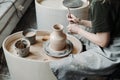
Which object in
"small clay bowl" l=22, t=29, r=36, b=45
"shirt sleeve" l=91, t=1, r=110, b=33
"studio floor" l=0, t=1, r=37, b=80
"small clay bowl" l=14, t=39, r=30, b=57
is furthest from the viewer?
"studio floor" l=0, t=1, r=37, b=80

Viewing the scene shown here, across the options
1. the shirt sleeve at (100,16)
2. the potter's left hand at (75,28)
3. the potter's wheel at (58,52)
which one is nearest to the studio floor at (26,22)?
the potter's wheel at (58,52)

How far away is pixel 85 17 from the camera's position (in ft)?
6.39

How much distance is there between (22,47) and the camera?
4.75ft

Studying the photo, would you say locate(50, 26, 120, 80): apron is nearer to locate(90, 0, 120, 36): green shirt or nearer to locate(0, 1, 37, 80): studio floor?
locate(90, 0, 120, 36): green shirt

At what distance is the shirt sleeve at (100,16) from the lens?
112 centimetres

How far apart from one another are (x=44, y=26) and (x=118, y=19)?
937mm

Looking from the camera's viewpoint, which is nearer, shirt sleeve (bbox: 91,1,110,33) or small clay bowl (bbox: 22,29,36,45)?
shirt sleeve (bbox: 91,1,110,33)

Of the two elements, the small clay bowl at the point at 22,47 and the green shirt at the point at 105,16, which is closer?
the green shirt at the point at 105,16

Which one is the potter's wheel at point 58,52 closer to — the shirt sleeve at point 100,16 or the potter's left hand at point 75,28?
the potter's left hand at point 75,28

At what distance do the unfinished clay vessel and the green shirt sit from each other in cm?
25

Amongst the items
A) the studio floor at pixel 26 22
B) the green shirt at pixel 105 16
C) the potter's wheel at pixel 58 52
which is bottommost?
the studio floor at pixel 26 22

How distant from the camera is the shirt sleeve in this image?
3.69ft

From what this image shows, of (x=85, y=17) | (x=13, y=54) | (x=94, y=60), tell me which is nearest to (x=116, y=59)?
(x=94, y=60)

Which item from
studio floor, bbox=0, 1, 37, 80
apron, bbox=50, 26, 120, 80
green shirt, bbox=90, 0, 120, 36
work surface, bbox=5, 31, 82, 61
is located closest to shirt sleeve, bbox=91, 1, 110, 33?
green shirt, bbox=90, 0, 120, 36
